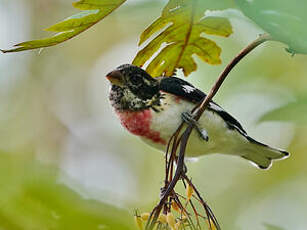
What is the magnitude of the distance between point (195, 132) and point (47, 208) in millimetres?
1768

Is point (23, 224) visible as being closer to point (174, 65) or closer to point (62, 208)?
point (62, 208)

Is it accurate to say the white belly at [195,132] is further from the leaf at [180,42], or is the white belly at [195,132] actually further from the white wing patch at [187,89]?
the leaf at [180,42]

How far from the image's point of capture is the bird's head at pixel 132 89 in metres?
2.28

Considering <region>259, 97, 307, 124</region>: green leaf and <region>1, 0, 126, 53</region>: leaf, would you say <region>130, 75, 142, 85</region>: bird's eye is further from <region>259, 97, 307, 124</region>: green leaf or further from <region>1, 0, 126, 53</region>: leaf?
<region>259, 97, 307, 124</region>: green leaf

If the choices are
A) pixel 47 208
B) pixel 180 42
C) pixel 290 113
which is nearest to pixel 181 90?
pixel 180 42

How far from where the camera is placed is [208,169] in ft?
18.1

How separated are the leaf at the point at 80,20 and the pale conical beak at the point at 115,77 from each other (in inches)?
34.7

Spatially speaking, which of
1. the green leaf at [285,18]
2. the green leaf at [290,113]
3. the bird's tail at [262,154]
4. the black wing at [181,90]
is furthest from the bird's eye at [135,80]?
the green leaf at [290,113]

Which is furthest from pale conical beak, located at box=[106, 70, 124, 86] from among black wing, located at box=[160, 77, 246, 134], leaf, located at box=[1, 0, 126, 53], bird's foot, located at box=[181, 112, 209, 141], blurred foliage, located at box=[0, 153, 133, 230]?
blurred foliage, located at box=[0, 153, 133, 230]

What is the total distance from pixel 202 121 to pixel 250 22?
4.93 ft

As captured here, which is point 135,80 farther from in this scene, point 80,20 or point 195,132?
point 80,20

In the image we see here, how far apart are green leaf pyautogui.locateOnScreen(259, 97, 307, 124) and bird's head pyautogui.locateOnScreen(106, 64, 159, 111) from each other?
5.22 feet

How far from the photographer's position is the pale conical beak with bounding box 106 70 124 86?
2239mm

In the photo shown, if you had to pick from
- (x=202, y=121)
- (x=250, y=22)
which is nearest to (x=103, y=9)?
(x=250, y=22)
